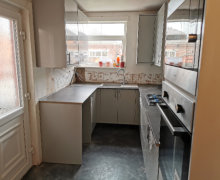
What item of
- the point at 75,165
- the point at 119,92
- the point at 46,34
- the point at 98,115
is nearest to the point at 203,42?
the point at 46,34

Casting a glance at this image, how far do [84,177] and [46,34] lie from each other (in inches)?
72.2

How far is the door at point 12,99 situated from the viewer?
1.78m

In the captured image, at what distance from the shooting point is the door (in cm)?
178

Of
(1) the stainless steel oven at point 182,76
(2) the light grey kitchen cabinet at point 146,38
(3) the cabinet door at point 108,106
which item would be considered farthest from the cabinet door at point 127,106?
(1) the stainless steel oven at point 182,76

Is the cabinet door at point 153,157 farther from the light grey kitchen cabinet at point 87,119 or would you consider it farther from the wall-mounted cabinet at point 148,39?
the wall-mounted cabinet at point 148,39

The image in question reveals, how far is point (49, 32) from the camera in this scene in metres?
2.16

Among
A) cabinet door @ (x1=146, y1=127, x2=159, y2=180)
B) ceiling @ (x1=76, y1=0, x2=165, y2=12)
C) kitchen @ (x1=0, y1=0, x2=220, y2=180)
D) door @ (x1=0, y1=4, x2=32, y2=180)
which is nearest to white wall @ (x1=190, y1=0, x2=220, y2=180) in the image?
kitchen @ (x1=0, y1=0, x2=220, y2=180)

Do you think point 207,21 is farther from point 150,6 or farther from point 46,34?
point 150,6

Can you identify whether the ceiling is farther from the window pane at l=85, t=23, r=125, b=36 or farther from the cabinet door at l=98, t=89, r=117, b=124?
the cabinet door at l=98, t=89, r=117, b=124

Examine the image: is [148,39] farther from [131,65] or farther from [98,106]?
[98,106]

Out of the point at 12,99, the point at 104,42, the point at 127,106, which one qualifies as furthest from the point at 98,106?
the point at 12,99

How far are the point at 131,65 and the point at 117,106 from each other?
1.01 meters

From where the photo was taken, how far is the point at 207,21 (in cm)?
59

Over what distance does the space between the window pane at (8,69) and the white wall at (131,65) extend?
212cm
